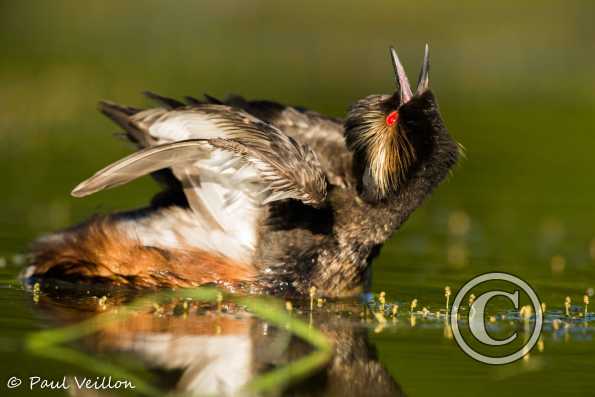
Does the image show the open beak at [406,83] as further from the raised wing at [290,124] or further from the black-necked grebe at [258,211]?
the raised wing at [290,124]

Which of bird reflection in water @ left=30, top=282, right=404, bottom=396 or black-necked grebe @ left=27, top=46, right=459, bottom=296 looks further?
black-necked grebe @ left=27, top=46, right=459, bottom=296

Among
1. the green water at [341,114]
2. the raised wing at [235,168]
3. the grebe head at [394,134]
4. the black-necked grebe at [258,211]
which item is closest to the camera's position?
the green water at [341,114]

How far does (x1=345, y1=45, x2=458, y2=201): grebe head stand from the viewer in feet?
27.2

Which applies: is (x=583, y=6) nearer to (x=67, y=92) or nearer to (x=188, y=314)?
(x=67, y=92)

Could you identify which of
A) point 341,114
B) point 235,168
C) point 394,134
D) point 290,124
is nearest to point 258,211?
point 235,168

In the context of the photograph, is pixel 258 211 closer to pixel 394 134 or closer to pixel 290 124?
pixel 394 134

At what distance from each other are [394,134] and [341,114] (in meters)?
10.8

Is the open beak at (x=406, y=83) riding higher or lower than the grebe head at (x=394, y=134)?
higher

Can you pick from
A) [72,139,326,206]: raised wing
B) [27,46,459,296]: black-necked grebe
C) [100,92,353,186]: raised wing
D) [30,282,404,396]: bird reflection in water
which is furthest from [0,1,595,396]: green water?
[100,92,353,186]: raised wing

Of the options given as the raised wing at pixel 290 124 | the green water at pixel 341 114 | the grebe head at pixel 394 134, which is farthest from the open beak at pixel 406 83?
the green water at pixel 341 114

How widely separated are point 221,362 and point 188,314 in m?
1.23

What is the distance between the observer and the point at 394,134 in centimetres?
830

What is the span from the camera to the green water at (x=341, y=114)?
6.32 m

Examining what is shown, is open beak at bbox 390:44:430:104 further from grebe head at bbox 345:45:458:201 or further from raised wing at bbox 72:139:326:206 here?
raised wing at bbox 72:139:326:206
